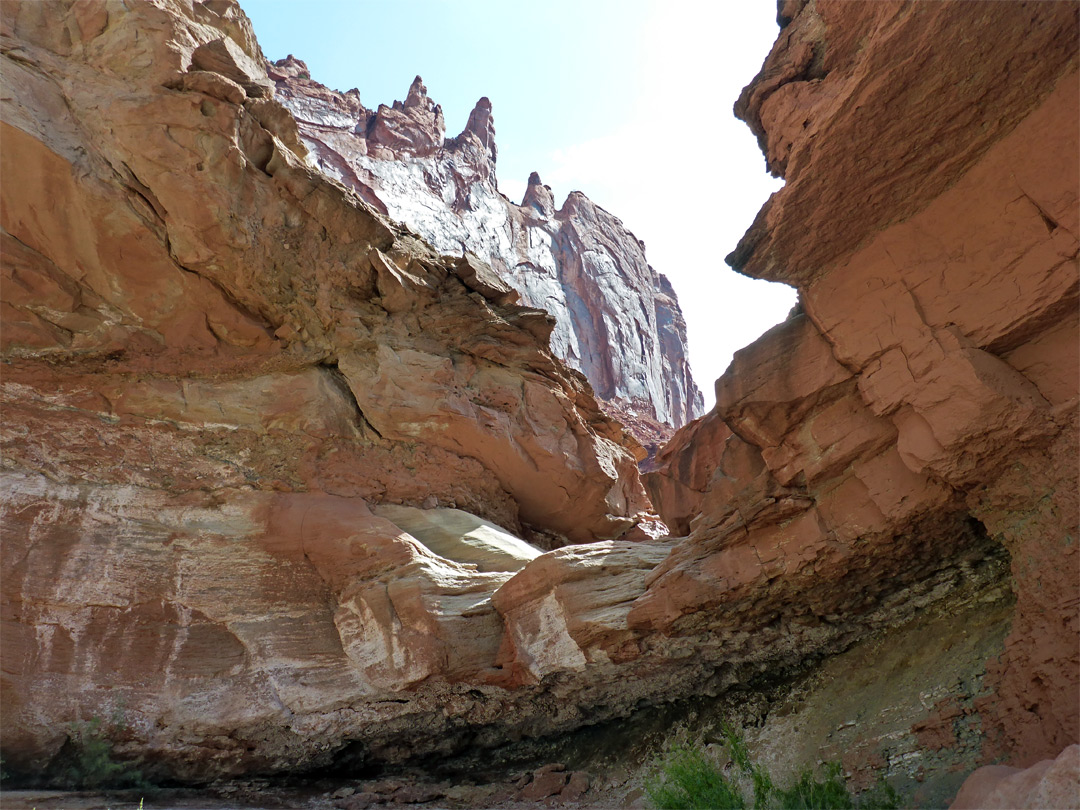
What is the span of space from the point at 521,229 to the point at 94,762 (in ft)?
138

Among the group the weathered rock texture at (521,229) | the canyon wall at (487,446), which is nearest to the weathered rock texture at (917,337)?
the canyon wall at (487,446)

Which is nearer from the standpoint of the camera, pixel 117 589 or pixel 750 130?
pixel 750 130

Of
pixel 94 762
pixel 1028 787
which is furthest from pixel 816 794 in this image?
pixel 94 762

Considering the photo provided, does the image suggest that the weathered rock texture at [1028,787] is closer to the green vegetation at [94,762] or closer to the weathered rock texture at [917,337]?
the weathered rock texture at [917,337]

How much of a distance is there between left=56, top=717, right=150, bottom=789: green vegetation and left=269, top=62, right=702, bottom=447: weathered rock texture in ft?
103

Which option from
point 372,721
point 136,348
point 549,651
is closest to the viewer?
point 549,651

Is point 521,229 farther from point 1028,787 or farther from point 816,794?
point 1028,787

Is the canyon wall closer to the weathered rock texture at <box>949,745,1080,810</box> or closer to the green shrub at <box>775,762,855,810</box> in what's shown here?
the green shrub at <box>775,762,855,810</box>

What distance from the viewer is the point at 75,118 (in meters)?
10.2

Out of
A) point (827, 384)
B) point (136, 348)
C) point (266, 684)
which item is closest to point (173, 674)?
point (266, 684)

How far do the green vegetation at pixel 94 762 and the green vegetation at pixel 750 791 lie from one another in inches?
262

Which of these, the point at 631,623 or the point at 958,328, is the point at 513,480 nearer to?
the point at 631,623

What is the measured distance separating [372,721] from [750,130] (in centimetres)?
911

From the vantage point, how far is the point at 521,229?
4731cm
